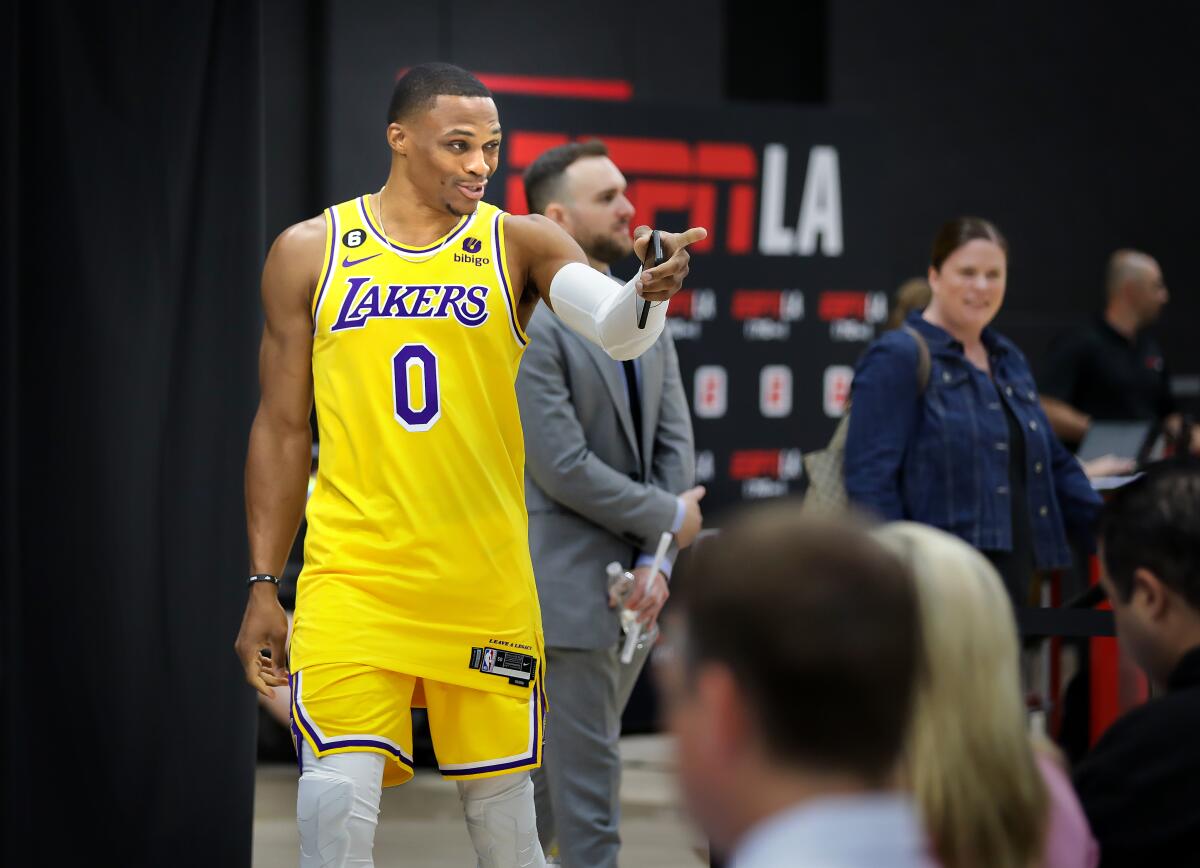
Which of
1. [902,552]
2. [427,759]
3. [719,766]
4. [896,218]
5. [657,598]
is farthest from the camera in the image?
[896,218]

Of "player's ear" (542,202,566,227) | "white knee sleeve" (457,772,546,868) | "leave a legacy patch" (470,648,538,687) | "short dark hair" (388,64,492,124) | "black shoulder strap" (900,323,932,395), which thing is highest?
"short dark hair" (388,64,492,124)

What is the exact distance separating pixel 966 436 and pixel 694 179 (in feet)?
9.99

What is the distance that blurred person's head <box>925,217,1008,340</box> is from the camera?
4074 mm

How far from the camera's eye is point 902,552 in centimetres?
144

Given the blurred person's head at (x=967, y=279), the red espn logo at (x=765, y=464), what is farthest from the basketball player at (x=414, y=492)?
the red espn logo at (x=765, y=464)

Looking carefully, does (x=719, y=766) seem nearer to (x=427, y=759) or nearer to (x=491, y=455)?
(x=491, y=455)

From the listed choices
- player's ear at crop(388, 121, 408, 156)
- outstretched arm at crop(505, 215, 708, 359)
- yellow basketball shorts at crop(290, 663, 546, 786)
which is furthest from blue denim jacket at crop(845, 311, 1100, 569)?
player's ear at crop(388, 121, 408, 156)

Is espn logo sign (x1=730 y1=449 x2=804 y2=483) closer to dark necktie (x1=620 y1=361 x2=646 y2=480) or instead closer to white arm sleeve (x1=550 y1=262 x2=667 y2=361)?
dark necktie (x1=620 y1=361 x2=646 y2=480)

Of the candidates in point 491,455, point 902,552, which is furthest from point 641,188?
point 902,552

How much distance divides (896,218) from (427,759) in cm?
496

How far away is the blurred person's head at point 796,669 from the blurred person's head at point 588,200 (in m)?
2.87

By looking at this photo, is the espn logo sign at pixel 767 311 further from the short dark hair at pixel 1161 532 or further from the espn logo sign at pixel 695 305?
the short dark hair at pixel 1161 532

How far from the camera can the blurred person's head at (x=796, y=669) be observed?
114cm

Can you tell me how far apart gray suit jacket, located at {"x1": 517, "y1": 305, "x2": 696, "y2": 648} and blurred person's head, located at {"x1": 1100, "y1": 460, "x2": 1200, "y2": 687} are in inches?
73.2
